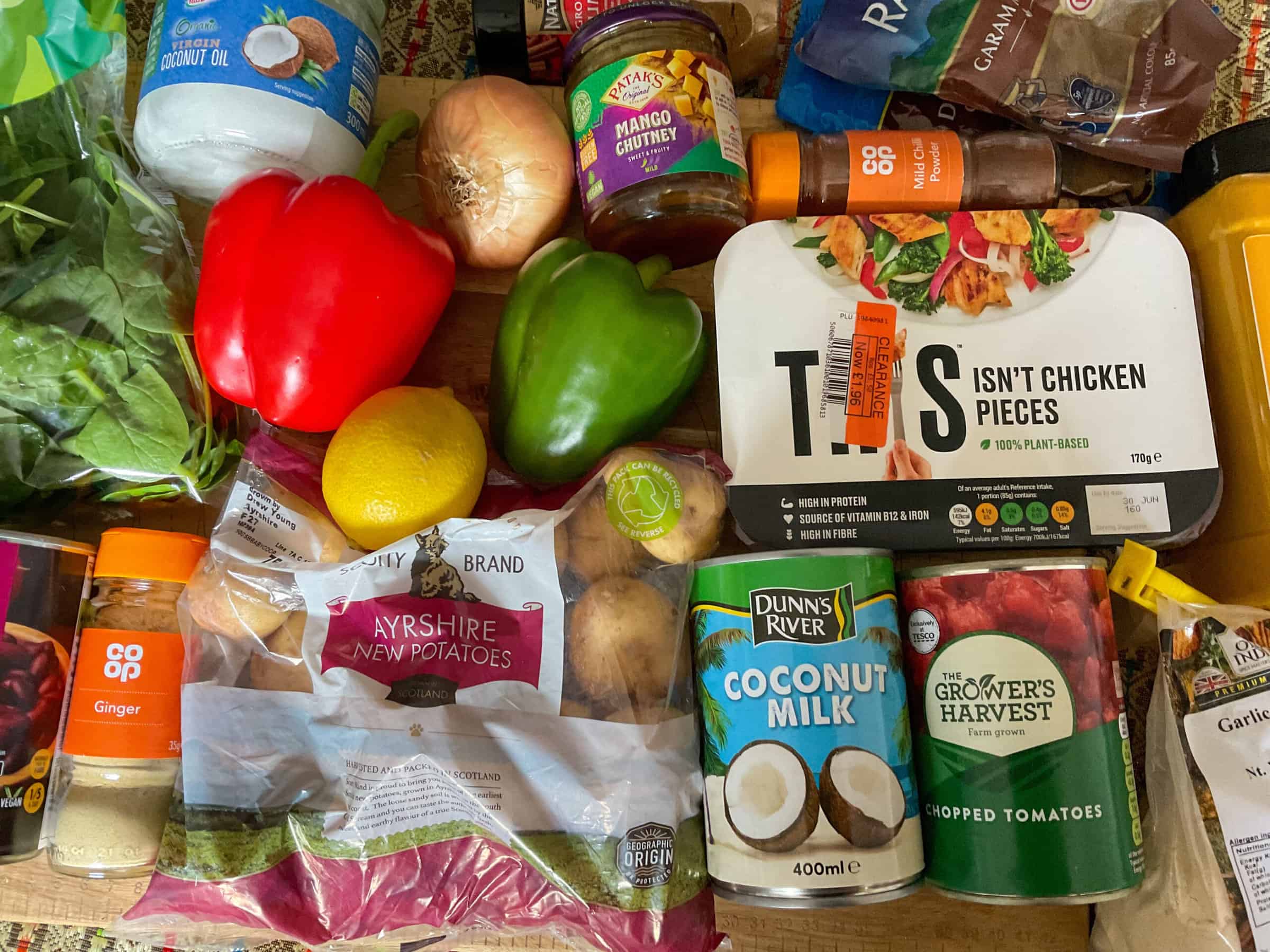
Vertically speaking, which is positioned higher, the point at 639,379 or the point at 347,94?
the point at 347,94

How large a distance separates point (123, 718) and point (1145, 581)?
852mm

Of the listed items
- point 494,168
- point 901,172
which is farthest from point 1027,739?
point 494,168

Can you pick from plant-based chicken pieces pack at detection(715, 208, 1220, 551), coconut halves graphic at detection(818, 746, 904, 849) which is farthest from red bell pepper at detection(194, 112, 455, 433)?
coconut halves graphic at detection(818, 746, 904, 849)

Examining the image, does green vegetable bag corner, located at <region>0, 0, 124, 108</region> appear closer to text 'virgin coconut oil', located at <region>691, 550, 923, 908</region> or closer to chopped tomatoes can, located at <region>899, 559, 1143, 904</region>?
text 'virgin coconut oil', located at <region>691, 550, 923, 908</region>

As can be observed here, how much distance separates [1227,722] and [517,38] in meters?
0.92

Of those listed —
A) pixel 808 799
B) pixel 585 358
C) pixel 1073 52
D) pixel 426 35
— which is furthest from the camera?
pixel 426 35

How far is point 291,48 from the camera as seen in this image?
77cm

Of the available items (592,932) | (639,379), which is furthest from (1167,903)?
(639,379)

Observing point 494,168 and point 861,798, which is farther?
point 494,168

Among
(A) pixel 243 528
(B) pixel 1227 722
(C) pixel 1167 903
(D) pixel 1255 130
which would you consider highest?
(D) pixel 1255 130

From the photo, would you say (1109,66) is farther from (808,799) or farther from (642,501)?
(808,799)

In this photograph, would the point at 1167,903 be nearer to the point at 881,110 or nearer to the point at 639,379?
the point at 639,379

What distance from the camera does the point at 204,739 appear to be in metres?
0.66

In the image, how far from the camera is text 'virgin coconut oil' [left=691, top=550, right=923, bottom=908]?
0.64 metres
